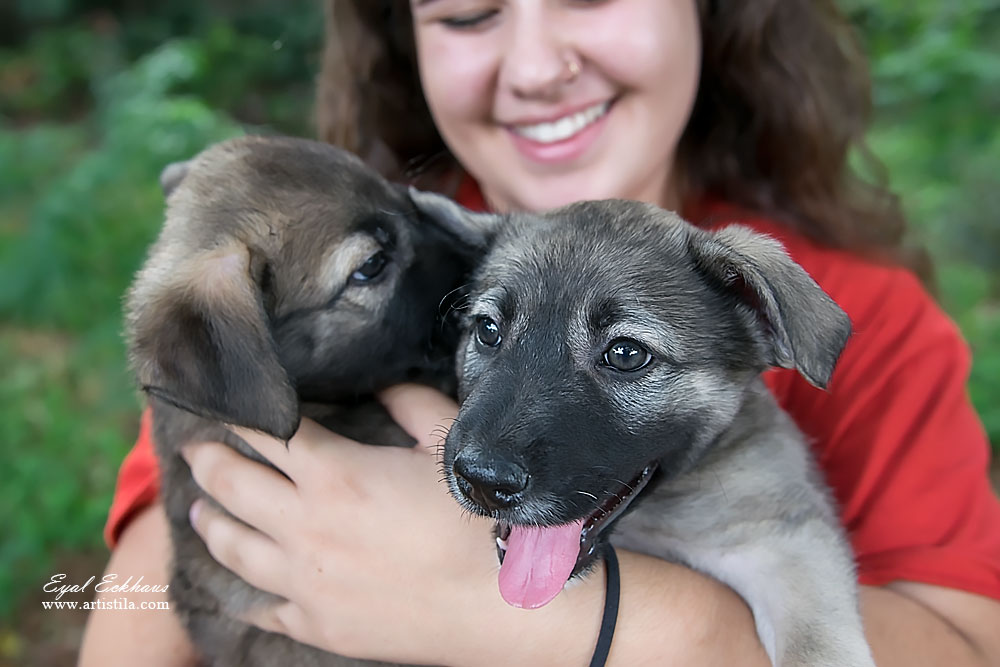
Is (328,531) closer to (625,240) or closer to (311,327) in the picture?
(311,327)

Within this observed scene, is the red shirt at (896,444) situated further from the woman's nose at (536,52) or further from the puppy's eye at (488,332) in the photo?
the puppy's eye at (488,332)

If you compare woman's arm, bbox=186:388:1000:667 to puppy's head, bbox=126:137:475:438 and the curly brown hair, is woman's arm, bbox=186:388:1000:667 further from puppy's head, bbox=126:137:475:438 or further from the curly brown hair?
the curly brown hair

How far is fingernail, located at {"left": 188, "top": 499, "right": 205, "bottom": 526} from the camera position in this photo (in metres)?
2.60

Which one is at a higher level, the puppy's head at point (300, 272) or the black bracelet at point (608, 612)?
the puppy's head at point (300, 272)

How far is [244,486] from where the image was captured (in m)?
2.45

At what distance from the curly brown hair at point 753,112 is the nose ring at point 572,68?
2.25ft

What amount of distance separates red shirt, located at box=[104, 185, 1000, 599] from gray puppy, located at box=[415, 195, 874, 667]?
30cm

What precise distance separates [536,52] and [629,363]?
1114 millimetres

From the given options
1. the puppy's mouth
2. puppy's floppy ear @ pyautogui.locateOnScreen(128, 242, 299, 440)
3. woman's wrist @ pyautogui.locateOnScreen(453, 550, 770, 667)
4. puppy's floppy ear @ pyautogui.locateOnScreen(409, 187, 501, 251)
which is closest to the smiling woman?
woman's wrist @ pyautogui.locateOnScreen(453, 550, 770, 667)

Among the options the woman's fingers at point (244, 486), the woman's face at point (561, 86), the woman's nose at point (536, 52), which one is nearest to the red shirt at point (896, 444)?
the woman's face at point (561, 86)

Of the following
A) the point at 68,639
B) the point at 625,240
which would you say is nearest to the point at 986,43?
the point at 625,240

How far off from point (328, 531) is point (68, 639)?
125 inches

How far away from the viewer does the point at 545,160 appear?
3.06 m

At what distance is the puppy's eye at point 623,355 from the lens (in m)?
2.15
